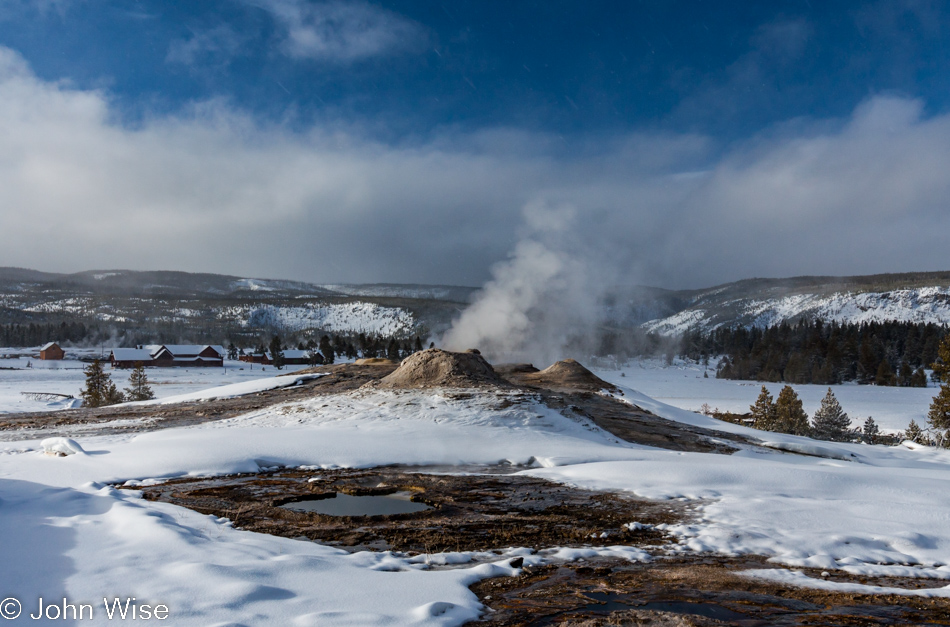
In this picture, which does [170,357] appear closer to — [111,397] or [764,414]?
[111,397]

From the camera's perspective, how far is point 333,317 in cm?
18838

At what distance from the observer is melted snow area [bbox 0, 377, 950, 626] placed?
4758mm

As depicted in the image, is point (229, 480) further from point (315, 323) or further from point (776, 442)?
point (315, 323)

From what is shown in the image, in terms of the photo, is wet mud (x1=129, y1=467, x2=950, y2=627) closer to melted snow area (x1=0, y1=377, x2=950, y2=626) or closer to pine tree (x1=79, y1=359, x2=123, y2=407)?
melted snow area (x1=0, y1=377, x2=950, y2=626)

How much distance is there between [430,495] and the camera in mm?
10242

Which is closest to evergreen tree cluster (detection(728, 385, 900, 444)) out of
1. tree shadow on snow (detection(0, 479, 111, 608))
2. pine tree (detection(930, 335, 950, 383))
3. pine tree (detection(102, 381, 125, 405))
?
pine tree (detection(930, 335, 950, 383))

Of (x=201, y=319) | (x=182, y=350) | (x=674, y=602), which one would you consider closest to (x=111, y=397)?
(x=674, y=602)

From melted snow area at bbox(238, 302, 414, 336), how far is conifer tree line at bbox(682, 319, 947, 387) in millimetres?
94778

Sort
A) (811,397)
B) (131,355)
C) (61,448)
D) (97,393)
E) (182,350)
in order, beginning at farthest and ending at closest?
(182,350), (131,355), (811,397), (97,393), (61,448)

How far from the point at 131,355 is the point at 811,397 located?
308 ft

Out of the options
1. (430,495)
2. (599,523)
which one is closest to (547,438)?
(430,495)

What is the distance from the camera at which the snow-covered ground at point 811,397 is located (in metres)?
47.9

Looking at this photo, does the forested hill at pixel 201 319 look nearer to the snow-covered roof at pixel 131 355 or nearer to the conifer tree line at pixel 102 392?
the snow-covered roof at pixel 131 355

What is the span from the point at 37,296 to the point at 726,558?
249m
